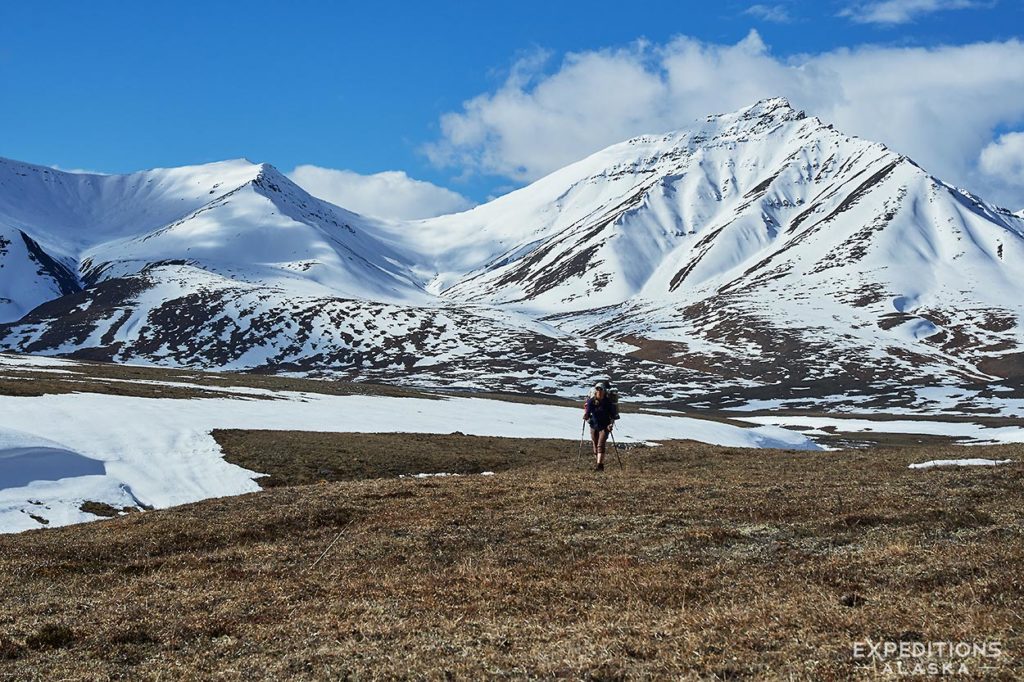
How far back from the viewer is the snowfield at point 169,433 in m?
39.9

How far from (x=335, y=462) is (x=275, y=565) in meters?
32.1

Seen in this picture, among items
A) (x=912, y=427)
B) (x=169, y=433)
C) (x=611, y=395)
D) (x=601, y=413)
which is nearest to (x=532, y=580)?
(x=601, y=413)

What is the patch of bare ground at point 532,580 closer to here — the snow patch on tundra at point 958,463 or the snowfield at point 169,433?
the snow patch on tundra at point 958,463

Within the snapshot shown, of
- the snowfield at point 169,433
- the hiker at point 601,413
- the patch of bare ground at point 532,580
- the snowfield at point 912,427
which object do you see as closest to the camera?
the patch of bare ground at point 532,580

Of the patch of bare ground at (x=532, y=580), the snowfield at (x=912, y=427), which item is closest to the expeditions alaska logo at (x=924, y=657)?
the patch of bare ground at (x=532, y=580)

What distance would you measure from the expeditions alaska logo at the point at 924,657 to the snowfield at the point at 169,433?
103ft

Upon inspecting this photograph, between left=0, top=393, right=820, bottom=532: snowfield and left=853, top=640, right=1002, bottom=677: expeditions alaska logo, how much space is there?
3126 centimetres

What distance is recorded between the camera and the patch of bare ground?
11.3 metres

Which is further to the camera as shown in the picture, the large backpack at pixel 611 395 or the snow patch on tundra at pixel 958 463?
the large backpack at pixel 611 395

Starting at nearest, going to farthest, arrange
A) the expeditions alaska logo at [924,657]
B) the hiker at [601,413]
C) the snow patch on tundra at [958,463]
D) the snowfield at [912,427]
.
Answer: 1. the expeditions alaska logo at [924,657]
2. the snow patch on tundra at [958,463]
3. the hiker at [601,413]
4. the snowfield at [912,427]

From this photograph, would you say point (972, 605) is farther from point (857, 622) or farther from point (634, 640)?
point (634, 640)

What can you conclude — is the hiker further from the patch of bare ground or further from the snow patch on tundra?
the snow patch on tundra

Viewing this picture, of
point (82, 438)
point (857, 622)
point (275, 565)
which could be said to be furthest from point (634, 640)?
point (82, 438)

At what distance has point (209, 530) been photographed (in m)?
22.8
